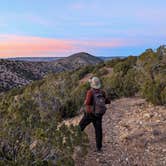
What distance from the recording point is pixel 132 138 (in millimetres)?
8883

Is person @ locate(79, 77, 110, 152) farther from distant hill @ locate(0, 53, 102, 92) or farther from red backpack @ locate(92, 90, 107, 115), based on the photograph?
distant hill @ locate(0, 53, 102, 92)

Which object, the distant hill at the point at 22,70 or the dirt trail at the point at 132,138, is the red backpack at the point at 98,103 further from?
the distant hill at the point at 22,70

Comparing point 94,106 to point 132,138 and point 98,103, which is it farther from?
point 132,138

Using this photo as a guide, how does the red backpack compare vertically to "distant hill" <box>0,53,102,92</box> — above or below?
above

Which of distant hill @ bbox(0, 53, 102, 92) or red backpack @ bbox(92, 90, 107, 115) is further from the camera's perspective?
distant hill @ bbox(0, 53, 102, 92)

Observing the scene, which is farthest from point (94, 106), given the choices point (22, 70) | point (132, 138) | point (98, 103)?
point (22, 70)

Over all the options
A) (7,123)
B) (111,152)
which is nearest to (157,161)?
(111,152)

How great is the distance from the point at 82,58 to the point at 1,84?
3723 centimetres

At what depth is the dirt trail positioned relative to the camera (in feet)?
25.3

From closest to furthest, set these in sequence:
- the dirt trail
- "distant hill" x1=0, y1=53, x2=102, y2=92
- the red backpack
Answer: the dirt trail
the red backpack
"distant hill" x1=0, y1=53, x2=102, y2=92

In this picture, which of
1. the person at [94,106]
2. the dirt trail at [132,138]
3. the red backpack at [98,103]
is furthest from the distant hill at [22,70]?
the red backpack at [98,103]

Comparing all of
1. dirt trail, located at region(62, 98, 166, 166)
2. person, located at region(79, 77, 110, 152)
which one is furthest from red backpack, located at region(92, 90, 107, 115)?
dirt trail, located at region(62, 98, 166, 166)

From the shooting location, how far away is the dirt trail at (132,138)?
771 cm

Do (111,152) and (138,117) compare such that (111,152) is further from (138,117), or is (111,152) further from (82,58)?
(82,58)
